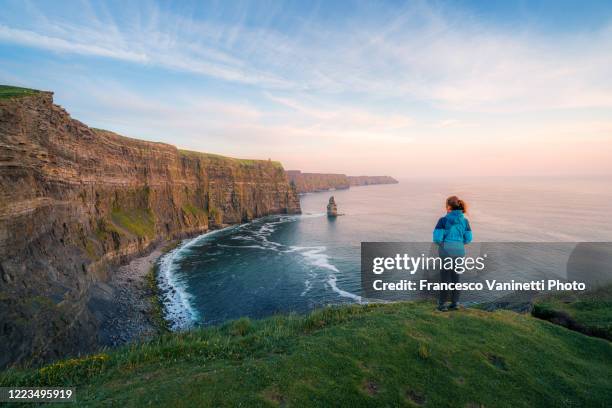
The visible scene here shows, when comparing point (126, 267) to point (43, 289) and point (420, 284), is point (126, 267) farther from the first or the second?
point (420, 284)

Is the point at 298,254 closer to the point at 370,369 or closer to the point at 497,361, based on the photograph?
the point at 497,361

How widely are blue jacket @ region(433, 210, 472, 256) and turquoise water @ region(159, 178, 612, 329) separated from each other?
25.5m

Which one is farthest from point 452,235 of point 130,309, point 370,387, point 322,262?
point 322,262

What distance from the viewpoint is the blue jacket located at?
1116 centimetres

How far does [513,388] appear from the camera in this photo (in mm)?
8383

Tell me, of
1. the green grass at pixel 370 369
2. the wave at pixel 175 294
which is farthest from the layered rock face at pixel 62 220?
the green grass at pixel 370 369

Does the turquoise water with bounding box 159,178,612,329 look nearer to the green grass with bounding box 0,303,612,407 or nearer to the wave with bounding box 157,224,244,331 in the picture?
the wave with bounding box 157,224,244,331

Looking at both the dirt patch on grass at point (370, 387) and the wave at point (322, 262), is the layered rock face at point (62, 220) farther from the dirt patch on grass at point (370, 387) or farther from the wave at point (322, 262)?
the wave at point (322, 262)

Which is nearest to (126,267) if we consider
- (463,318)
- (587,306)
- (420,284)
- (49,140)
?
(49,140)

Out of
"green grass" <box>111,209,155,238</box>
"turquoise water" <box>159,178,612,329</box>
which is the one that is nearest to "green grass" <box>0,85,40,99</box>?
"green grass" <box>111,209,155,238</box>

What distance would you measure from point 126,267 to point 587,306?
53332mm

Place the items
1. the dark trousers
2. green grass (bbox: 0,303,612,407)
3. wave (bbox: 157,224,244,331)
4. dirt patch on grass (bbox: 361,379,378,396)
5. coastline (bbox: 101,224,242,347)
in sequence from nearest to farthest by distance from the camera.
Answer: green grass (bbox: 0,303,612,407), dirt patch on grass (bbox: 361,379,378,396), the dark trousers, coastline (bbox: 101,224,242,347), wave (bbox: 157,224,244,331)

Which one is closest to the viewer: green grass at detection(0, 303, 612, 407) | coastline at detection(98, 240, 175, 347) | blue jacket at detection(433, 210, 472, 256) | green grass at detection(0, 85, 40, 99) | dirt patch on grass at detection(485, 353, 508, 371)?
green grass at detection(0, 303, 612, 407)

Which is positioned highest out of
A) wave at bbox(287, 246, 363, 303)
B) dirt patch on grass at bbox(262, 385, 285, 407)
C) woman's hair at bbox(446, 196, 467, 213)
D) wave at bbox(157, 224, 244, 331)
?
woman's hair at bbox(446, 196, 467, 213)
